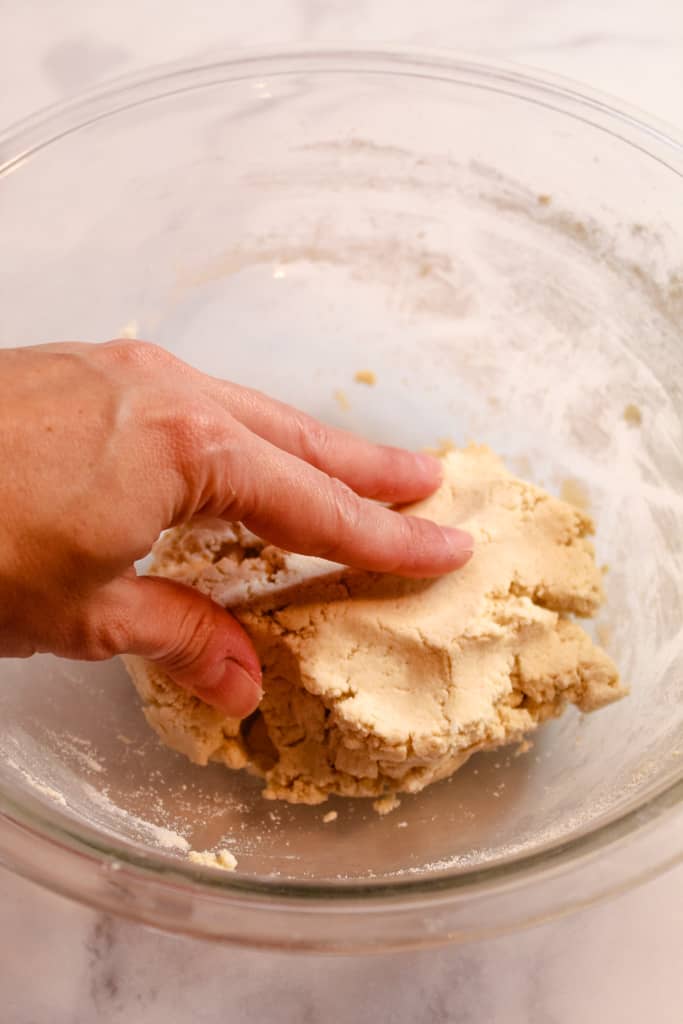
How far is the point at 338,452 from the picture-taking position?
5.17 feet

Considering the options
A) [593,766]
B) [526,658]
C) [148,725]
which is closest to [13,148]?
[148,725]

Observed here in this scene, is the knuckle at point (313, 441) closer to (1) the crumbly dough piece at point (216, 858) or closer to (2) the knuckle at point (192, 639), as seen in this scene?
(2) the knuckle at point (192, 639)

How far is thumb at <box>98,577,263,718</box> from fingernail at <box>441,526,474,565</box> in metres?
0.37

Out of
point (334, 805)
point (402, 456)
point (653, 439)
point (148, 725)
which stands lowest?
point (148, 725)

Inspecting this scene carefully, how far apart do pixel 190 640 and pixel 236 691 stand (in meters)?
0.13

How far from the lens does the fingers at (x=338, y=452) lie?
57.7 inches

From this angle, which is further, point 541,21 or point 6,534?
point 541,21

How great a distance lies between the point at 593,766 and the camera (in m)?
1.50

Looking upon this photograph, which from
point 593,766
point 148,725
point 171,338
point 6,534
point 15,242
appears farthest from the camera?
point 171,338

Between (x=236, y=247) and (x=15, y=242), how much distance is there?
0.47 metres

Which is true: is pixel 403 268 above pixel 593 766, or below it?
above

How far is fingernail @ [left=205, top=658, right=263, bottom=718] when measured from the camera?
4.59 ft

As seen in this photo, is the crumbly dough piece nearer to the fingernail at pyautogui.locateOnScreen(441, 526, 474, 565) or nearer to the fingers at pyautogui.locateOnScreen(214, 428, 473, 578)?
the fingers at pyautogui.locateOnScreen(214, 428, 473, 578)

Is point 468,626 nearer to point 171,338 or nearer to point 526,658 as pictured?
point 526,658
